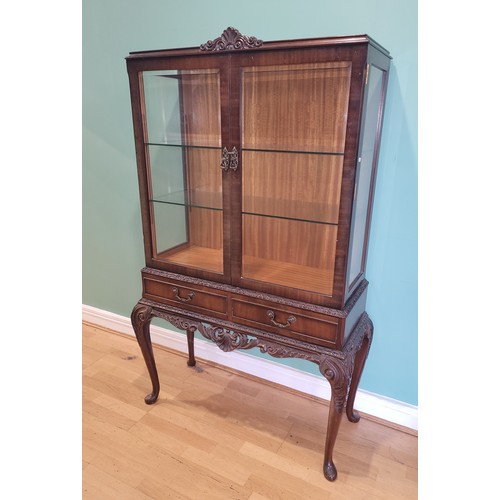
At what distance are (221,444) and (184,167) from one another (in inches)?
49.5

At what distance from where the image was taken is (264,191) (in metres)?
1.61

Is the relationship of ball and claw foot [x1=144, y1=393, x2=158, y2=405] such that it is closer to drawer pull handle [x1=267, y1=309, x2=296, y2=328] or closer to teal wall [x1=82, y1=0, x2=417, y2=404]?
teal wall [x1=82, y1=0, x2=417, y2=404]

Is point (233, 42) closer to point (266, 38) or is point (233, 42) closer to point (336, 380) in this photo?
point (266, 38)

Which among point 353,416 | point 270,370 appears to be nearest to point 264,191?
point 270,370

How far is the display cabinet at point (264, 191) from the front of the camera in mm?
1326

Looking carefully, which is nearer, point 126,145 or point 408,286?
point 408,286
